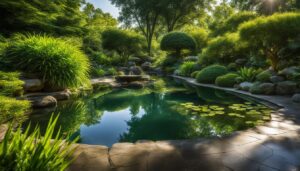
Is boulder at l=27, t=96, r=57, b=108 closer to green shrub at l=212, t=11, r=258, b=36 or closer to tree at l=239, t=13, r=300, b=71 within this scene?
tree at l=239, t=13, r=300, b=71

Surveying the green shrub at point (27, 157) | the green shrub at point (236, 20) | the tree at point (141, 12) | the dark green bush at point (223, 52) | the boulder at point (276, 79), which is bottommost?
the green shrub at point (27, 157)

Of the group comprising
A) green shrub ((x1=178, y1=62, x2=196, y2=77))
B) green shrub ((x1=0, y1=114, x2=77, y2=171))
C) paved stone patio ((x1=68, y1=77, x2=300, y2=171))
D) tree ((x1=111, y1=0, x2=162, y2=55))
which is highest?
tree ((x1=111, y1=0, x2=162, y2=55))

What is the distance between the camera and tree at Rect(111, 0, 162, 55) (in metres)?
24.9

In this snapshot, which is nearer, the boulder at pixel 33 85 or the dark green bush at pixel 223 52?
the boulder at pixel 33 85

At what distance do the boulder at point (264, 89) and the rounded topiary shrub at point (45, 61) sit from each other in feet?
21.1

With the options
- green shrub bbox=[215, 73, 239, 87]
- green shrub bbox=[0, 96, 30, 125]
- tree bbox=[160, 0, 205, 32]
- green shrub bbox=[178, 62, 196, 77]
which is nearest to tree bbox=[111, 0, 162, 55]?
tree bbox=[160, 0, 205, 32]

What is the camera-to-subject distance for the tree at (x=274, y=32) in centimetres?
748

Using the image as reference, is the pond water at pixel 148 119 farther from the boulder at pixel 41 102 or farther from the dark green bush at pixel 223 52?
the dark green bush at pixel 223 52

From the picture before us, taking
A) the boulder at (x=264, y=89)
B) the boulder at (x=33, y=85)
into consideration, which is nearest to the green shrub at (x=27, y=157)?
the boulder at (x=33, y=85)

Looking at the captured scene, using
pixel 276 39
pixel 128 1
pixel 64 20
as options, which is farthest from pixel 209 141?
pixel 128 1

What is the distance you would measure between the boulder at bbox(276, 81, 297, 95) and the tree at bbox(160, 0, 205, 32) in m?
20.8

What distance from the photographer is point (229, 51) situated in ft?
41.3

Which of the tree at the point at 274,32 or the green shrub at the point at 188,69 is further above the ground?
the tree at the point at 274,32

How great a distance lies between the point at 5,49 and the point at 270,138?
7.88 metres
